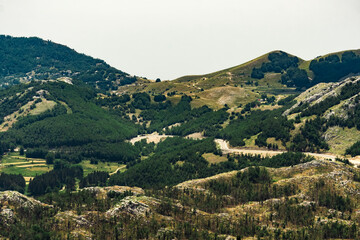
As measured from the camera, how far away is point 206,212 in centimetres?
16100

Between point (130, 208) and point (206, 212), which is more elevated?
point (130, 208)

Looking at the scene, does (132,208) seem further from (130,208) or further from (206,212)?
(206,212)

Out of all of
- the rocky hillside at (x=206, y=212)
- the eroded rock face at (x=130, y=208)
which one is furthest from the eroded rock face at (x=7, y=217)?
the eroded rock face at (x=130, y=208)

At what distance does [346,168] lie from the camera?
193 metres

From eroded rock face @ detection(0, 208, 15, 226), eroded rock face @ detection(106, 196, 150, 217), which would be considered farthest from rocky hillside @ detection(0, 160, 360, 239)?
eroded rock face @ detection(0, 208, 15, 226)

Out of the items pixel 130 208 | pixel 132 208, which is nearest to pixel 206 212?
pixel 132 208

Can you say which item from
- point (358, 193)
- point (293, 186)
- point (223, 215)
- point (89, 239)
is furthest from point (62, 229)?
point (358, 193)

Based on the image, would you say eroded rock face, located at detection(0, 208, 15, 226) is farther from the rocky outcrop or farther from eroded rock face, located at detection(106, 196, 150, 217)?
eroded rock face, located at detection(106, 196, 150, 217)

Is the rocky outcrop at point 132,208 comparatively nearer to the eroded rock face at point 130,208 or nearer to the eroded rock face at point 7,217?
the eroded rock face at point 130,208

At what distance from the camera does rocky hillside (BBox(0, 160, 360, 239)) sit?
13175 centimetres

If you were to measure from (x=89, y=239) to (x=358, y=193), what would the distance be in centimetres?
12568

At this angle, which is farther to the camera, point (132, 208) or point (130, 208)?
point (132, 208)

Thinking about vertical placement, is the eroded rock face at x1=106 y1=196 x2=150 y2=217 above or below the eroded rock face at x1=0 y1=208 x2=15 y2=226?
below

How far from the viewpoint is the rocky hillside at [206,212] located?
131750 millimetres
